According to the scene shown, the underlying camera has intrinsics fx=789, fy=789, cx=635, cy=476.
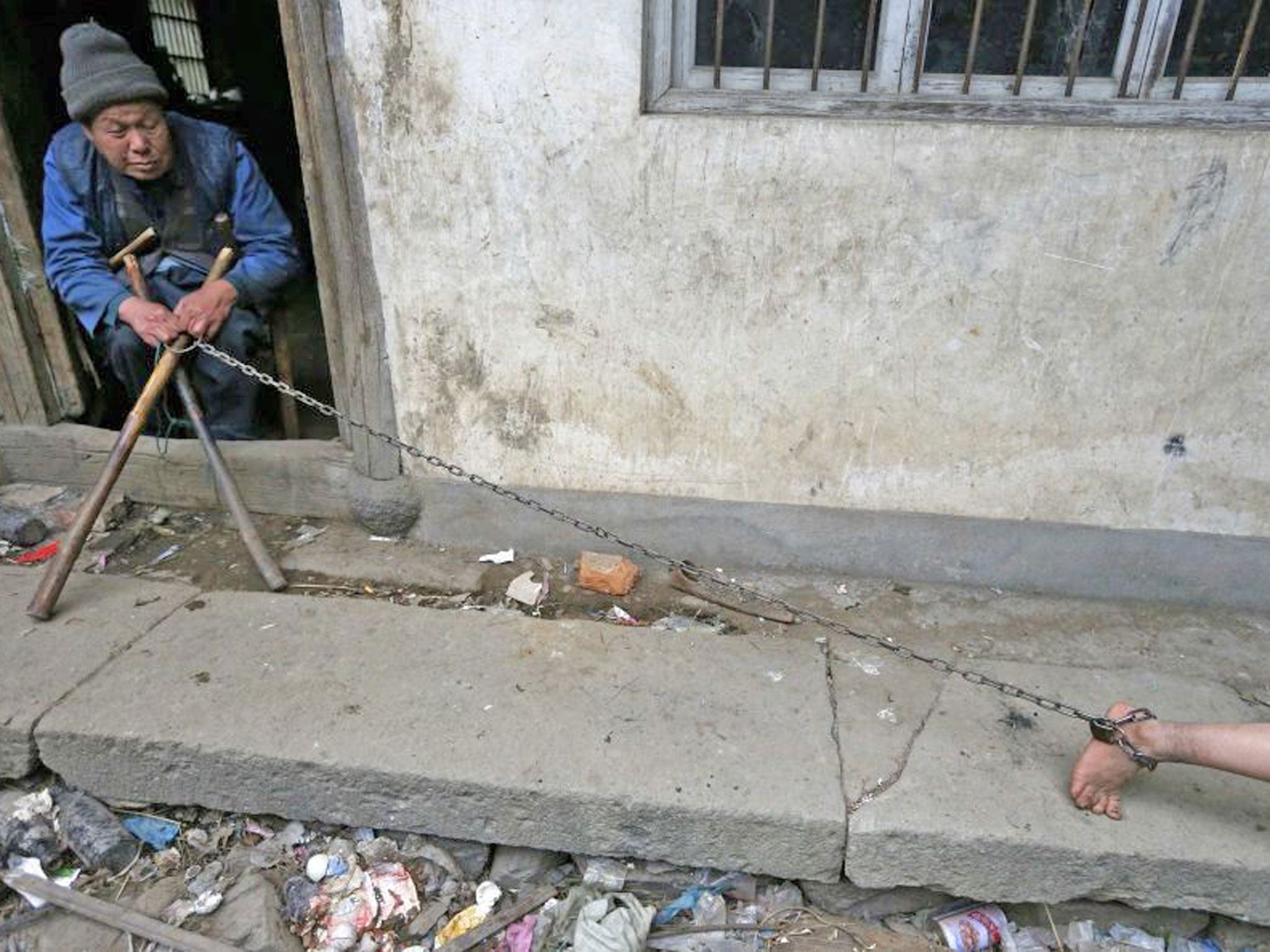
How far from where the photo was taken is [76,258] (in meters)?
3.08

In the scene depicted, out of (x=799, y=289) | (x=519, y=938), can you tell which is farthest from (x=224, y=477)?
(x=799, y=289)

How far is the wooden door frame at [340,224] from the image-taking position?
2.63 meters

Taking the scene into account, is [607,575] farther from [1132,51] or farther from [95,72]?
[95,72]

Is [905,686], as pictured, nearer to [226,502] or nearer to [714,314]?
[714,314]

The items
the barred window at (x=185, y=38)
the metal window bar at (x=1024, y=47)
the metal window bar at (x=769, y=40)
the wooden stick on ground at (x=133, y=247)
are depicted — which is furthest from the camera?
the barred window at (x=185, y=38)

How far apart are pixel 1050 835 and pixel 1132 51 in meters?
2.30

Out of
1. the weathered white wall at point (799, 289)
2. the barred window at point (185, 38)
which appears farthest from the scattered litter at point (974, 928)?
the barred window at point (185, 38)

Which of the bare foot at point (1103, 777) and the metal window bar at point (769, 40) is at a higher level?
the metal window bar at point (769, 40)

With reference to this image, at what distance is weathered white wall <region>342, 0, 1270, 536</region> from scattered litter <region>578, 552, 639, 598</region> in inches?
12.2

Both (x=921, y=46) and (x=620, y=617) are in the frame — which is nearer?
(x=921, y=46)

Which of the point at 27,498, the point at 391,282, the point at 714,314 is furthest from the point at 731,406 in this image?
the point at 27,498

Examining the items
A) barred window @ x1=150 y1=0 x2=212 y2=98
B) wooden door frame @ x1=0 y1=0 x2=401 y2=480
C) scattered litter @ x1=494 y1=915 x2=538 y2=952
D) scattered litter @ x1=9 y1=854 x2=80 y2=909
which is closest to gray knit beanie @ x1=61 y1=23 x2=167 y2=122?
wooden door frame @ x1=0 y1=0 x2=401 y2=480

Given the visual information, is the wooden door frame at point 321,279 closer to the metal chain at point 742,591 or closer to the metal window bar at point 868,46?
the metal chain at point 742,591

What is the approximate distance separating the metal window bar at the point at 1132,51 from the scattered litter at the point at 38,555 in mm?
4165
